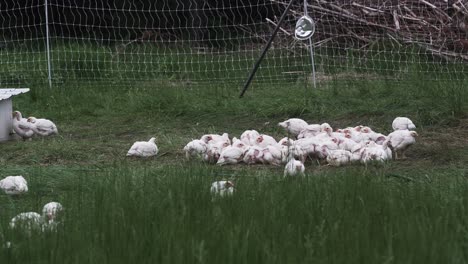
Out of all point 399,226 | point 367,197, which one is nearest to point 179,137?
point 367,197

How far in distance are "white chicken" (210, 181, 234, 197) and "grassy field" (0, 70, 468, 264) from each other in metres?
0.04

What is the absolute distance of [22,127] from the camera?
7168 mm

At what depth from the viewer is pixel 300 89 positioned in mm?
8953

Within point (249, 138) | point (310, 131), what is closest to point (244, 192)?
point (249, 138)

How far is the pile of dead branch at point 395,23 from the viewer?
475 inches

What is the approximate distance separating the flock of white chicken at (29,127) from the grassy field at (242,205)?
0.44ft

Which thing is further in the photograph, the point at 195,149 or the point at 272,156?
the point at 195,149

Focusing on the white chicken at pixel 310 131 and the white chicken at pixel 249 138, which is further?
the white chicken at pixel 310 131

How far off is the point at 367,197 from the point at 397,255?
0.98 meters

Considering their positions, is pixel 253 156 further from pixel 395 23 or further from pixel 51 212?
pixel 395 23

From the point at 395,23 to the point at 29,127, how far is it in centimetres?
688

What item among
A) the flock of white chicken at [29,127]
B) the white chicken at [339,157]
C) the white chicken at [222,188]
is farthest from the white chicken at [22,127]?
the white chicken at [222,188]

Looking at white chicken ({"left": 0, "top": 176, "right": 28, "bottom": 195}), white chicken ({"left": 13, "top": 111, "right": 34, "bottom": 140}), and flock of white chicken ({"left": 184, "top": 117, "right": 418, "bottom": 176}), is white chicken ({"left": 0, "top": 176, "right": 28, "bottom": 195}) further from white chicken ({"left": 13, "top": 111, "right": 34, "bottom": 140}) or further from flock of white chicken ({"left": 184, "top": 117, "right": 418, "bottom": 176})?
white chicken ({"left": 13, "top": 111, "right": 34, "bottom": 140})

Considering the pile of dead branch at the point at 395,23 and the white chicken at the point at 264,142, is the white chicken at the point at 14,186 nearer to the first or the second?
the white chicken at the point at 264,142
